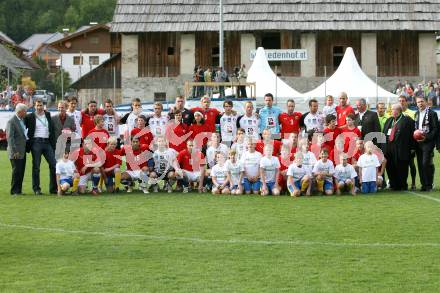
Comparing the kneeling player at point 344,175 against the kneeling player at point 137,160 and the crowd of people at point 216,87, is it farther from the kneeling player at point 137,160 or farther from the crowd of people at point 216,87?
the crowd of people at point 216,87

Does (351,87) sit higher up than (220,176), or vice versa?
(351,87)

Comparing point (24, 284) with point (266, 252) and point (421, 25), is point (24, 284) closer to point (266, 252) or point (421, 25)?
point (266, 252)

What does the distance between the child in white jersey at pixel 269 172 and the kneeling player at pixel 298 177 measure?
0.25m

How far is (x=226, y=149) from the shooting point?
1850cm

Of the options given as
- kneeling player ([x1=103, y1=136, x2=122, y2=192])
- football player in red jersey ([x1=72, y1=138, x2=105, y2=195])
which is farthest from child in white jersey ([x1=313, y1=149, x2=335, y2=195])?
football player in red jersey ([x1=72, y1=138, x2=105, y2=195])

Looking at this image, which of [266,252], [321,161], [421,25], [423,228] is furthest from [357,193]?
[421,25]

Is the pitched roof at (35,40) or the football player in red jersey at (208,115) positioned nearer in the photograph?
the football player in red jersey at (208,115)

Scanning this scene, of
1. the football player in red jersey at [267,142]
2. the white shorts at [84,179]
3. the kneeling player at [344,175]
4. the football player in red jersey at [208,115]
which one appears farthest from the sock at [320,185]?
the white shorts at [84,179]

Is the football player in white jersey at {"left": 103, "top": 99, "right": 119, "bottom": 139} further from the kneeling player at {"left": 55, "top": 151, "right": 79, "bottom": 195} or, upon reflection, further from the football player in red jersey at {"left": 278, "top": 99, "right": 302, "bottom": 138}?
the football player in red jersey at {"left": 278, "top": 99, "right": 302, "bottom": 138}

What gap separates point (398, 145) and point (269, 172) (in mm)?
2445

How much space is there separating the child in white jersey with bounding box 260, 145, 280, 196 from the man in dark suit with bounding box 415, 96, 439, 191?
8.90 feet

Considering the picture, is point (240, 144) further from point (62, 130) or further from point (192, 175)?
point (62, 130)

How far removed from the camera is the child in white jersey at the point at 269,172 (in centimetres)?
1775

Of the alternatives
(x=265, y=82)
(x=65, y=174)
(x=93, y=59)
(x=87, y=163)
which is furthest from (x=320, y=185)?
(x=93, y=59)
